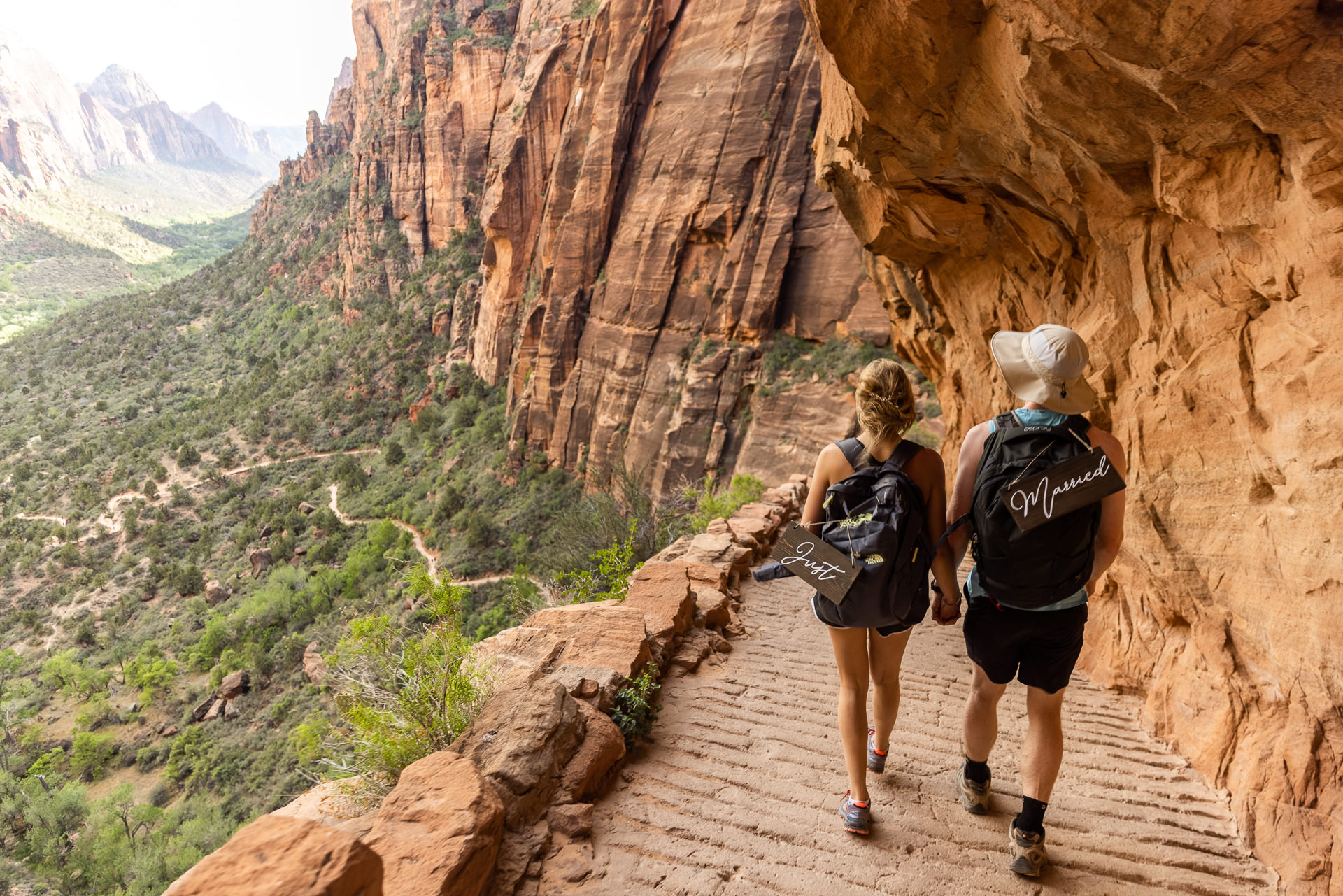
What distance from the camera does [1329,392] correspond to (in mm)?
2539

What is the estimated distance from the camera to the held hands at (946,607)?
2477mm

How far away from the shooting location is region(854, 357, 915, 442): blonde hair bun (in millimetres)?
2303

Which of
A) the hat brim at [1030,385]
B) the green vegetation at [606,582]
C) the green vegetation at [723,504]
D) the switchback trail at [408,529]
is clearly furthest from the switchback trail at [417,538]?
the hat brim at [1030,385]

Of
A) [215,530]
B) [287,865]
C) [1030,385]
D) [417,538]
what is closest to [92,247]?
[215,530]

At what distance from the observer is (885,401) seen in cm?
230

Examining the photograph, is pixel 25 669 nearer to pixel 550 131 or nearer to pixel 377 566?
pixel 377 566

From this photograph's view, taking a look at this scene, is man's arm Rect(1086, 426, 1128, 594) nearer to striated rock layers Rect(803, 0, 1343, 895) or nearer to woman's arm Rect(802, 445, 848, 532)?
woman's arm Rect(802, 445, 848, 532)

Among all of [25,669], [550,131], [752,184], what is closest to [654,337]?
[752,184]

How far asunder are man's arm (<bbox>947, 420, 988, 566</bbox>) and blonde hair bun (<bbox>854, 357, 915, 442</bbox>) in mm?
254

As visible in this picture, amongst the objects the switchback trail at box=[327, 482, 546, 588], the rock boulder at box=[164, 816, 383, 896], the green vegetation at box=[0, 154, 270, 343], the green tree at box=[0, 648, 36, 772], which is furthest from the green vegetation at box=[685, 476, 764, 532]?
the green vegetation at box=[0, 154, 270, 343]

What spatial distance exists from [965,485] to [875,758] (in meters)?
1.43

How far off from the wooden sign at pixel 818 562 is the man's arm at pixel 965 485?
0.46 m

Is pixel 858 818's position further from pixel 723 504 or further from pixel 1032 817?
pixel 723 504

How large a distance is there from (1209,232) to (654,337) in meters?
19.0
